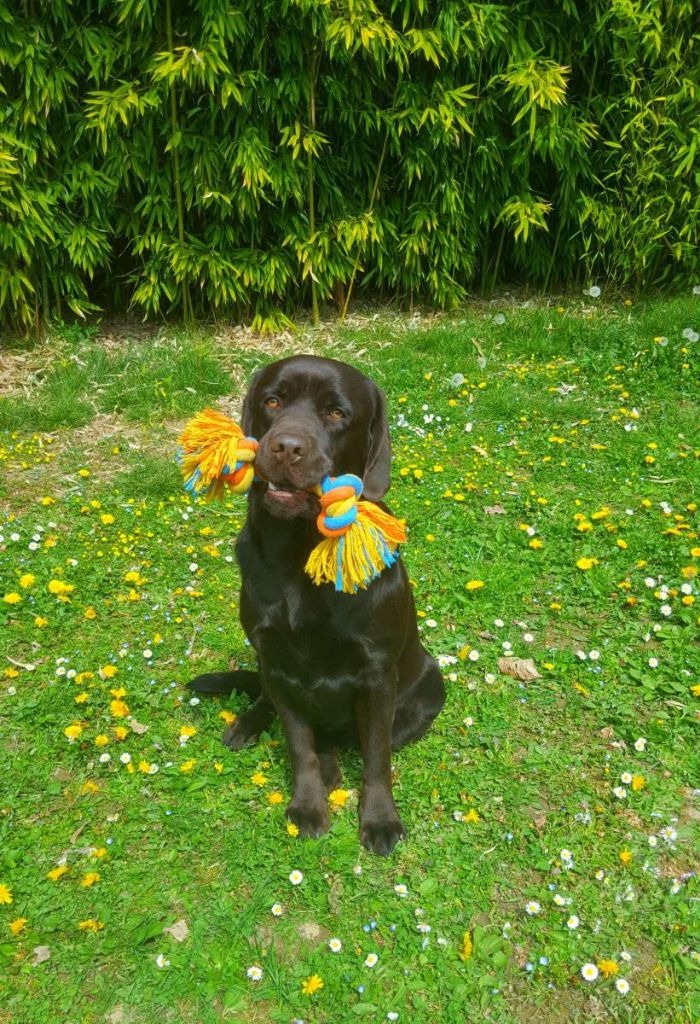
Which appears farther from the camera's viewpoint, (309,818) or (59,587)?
(59,587)

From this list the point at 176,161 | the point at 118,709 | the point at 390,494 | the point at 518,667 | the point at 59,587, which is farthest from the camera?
the point at 176,161

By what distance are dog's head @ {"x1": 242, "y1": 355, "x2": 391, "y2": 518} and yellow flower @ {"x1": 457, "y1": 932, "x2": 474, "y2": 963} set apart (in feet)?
4.01

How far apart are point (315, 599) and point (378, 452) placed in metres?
0.49

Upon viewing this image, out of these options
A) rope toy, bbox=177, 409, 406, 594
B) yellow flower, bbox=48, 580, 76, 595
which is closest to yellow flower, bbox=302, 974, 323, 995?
rope toy, bbox=177, 409, 406, 594

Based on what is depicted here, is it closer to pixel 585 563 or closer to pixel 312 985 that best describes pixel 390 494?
pixel 585 563

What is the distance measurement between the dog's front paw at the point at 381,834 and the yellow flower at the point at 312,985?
442 millimetres

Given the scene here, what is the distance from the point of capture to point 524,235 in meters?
6.70

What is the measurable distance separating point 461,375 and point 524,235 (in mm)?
1946

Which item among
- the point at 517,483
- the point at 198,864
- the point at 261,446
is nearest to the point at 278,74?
the point at 517,483

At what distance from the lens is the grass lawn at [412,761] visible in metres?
2.03

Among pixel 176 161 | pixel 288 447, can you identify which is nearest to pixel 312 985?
pixel 288 447

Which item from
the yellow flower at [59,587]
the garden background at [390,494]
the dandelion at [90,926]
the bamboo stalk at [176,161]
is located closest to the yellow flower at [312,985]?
the garden background at [390,494]

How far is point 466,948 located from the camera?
81.7 inches

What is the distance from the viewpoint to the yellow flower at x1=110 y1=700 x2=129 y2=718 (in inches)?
112
